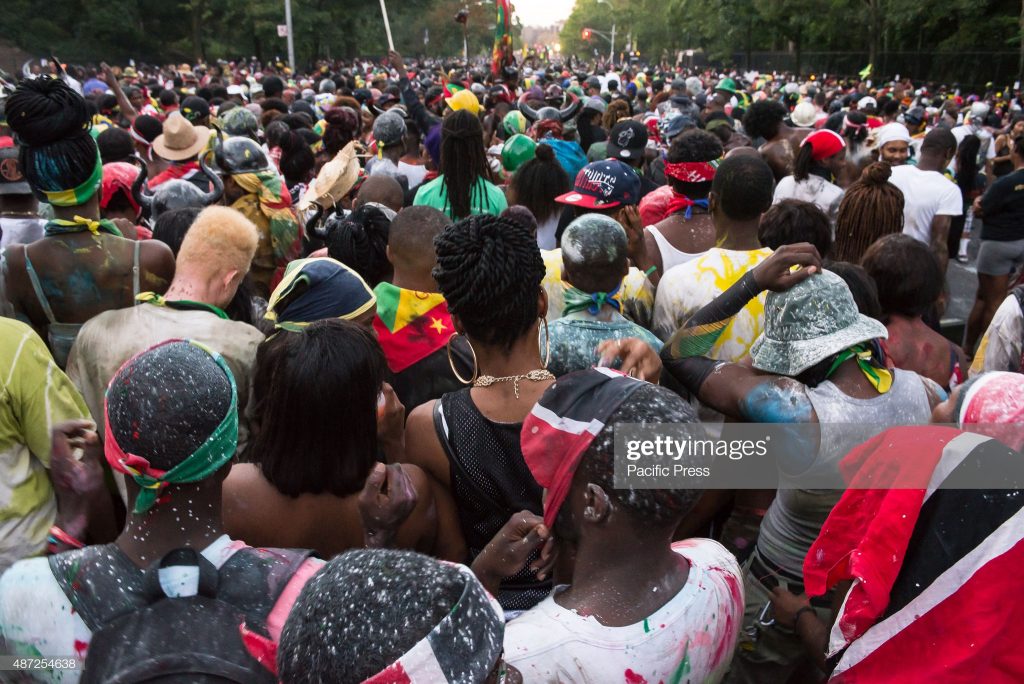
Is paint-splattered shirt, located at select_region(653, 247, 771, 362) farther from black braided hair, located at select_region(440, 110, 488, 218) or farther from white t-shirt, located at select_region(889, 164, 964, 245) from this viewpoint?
white t-shirt, located at select_region(889, 164, 964, 245)

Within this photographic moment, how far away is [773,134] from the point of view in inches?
316

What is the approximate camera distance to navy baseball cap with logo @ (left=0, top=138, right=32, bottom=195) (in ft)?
13.7

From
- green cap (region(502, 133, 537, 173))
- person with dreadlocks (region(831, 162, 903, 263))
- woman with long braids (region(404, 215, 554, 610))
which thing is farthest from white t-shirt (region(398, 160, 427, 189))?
woman with long braids (region(404, 215, 554, 610))

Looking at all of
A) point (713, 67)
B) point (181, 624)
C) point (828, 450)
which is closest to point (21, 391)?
point (181, 624)

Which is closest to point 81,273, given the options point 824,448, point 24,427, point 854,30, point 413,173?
point 24,427

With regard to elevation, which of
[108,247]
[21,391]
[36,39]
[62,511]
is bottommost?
[62,511]

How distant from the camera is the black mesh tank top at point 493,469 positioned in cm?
223

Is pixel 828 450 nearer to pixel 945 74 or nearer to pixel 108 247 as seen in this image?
pixel 108 247

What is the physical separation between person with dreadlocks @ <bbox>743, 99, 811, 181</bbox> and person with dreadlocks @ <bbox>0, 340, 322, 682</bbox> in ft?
22.3

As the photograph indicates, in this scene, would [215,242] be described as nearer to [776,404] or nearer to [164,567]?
[164,567]

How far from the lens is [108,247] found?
3209 mm

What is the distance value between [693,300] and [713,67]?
5988 centimetres

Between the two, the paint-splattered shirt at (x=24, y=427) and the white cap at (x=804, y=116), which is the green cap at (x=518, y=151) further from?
the white cap at (x=804, y=116)

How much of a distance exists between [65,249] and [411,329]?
4.62 ft
